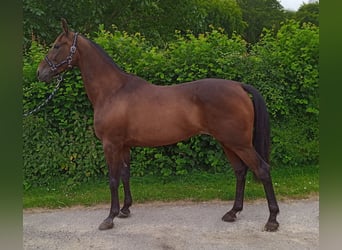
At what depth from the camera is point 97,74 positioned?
4.19 metres

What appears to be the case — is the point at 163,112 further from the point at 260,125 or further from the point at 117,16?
the point at 117,16

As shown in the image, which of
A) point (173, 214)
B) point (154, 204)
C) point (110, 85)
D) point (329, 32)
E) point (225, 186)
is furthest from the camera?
point (225, 186)

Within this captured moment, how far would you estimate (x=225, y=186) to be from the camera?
5.39 metres

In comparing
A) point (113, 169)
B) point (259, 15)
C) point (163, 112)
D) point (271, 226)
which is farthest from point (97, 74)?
point (259, 15)

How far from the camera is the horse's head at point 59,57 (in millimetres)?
4031

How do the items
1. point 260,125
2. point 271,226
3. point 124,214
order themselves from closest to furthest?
point 271,226 → point 260,125 → point 124,214

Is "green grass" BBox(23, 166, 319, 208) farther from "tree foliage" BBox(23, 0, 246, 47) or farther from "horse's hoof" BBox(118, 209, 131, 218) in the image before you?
"tree foliage" BBox(23, 0, 246, 47)

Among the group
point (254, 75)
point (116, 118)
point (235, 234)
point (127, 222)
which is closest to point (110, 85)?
point (116, 118)

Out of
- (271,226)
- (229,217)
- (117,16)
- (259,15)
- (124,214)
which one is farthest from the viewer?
(259,15)

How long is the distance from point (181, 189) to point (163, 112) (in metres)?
1.72

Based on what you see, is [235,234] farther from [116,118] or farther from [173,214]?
[116,118]

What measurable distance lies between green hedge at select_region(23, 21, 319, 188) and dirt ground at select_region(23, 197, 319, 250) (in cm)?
94

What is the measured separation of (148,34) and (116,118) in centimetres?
726

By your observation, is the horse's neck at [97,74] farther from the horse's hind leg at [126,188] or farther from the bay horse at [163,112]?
Answer: the horse's hind leg at [126,188]
